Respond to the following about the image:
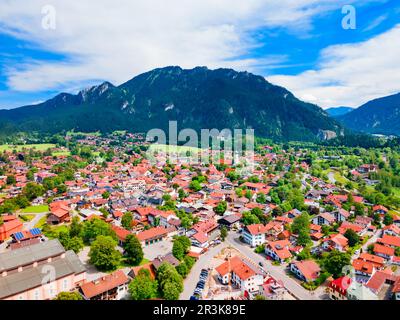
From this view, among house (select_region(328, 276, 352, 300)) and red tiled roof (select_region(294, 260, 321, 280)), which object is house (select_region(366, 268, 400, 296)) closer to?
house (select_region(328, 276, 352, 300))

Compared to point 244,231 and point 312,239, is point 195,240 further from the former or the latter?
point 312,239

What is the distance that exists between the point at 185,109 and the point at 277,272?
136748 millimetres

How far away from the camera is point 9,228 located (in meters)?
21.5

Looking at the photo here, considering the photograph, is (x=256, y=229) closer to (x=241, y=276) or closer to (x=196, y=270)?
(x=196, y=270)

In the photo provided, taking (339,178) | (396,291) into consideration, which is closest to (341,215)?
(396,291)

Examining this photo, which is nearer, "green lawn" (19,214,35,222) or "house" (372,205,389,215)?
"green lawn" (19,214,35,222)

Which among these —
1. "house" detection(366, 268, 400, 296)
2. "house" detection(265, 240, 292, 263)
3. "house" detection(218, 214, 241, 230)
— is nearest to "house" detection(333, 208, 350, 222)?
"house" detection(265, 240, 292, 263)

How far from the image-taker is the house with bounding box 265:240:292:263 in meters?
19.3

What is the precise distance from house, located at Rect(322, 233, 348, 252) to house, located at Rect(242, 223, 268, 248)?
452 cm

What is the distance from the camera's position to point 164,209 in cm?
2759

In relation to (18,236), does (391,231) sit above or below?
below

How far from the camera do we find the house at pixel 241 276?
15.6 meters

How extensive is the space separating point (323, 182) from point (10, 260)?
130 feet

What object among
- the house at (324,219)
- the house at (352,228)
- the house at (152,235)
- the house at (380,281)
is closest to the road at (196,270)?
the house at (152,235)
